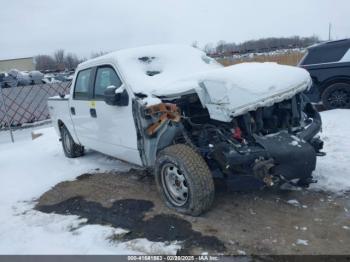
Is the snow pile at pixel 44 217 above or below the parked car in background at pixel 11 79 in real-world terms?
below

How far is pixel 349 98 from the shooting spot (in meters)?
8.76

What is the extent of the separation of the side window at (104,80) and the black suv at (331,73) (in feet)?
17.9

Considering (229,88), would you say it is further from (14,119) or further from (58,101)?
(14,119)

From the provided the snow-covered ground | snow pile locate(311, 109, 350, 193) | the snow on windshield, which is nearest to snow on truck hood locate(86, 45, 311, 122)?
the snow on windshield

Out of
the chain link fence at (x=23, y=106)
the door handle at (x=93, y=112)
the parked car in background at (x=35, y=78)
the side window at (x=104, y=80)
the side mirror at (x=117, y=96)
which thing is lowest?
the chain link fence at (x=23, y=106)

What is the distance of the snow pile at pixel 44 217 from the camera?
12.1 feet

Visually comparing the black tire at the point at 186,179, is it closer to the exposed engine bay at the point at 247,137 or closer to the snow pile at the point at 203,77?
the exposed engine bay at the point at 247,137

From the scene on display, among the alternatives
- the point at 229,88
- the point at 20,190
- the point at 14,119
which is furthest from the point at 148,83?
the point at 14,119

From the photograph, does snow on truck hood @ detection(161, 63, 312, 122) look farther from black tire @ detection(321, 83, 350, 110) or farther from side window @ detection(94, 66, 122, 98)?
black tire @ detection(321, 83, 350, 110)

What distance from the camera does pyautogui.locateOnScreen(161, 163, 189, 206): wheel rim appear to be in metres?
4.14

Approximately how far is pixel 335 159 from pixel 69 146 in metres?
4.84

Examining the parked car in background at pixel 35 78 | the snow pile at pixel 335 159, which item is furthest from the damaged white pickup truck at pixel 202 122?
the parked car in background at pixel 35 78

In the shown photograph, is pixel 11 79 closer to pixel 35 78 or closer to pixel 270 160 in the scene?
pixel 35 78

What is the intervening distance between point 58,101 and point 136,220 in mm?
3759
